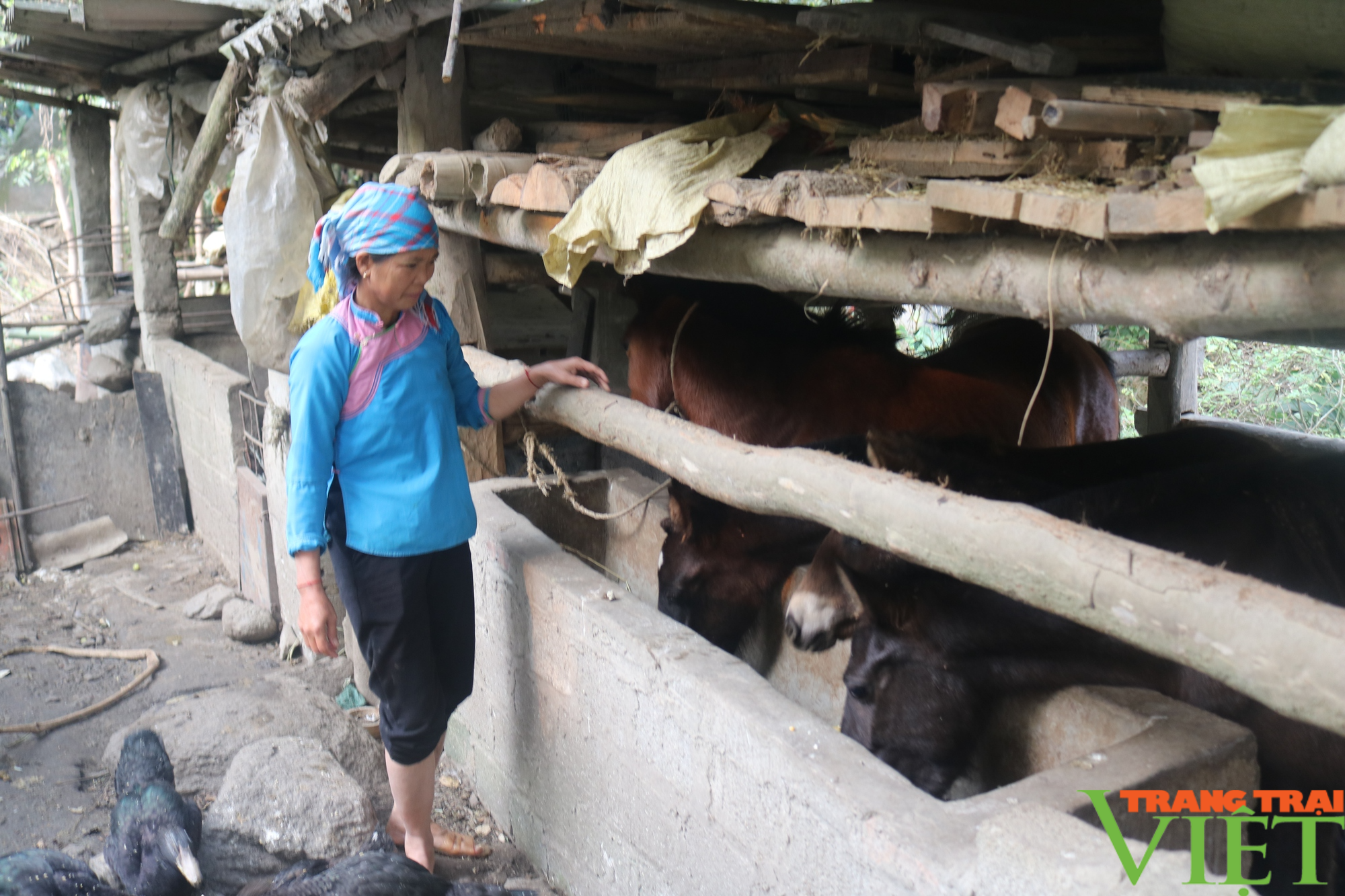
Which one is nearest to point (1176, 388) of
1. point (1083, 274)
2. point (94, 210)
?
point (1083, 274)

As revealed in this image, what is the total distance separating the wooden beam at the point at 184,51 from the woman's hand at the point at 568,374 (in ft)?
10.8

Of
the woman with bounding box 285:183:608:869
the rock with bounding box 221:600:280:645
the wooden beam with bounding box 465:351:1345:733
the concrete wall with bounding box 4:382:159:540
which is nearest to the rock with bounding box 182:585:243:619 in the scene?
the rock with bounding box 221:600:280:645

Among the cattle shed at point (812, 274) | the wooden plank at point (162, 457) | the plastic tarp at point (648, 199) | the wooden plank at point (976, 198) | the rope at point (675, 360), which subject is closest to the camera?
the cattle shed at point (812, 274)

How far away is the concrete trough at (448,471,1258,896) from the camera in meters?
1.93

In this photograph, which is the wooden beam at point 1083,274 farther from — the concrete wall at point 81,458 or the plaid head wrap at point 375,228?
the concrete wall at point 81,458

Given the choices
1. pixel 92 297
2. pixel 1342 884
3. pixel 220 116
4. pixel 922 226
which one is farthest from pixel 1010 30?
pixel 92 297

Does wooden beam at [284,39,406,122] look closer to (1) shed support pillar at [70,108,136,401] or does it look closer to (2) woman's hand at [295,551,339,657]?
(2) woman's hand at [295,551,339,657]

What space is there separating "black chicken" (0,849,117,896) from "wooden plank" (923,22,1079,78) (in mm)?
3660

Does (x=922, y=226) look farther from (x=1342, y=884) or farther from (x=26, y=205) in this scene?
(x=26, y=205)

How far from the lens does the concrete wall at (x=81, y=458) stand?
7.90 metres

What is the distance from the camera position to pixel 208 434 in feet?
24.3

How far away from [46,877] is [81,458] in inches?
234

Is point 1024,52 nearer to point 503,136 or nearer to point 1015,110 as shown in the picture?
point 1015,110

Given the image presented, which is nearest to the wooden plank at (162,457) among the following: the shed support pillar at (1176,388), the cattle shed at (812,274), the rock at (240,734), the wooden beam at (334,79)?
the cattle shed at (812,274)
